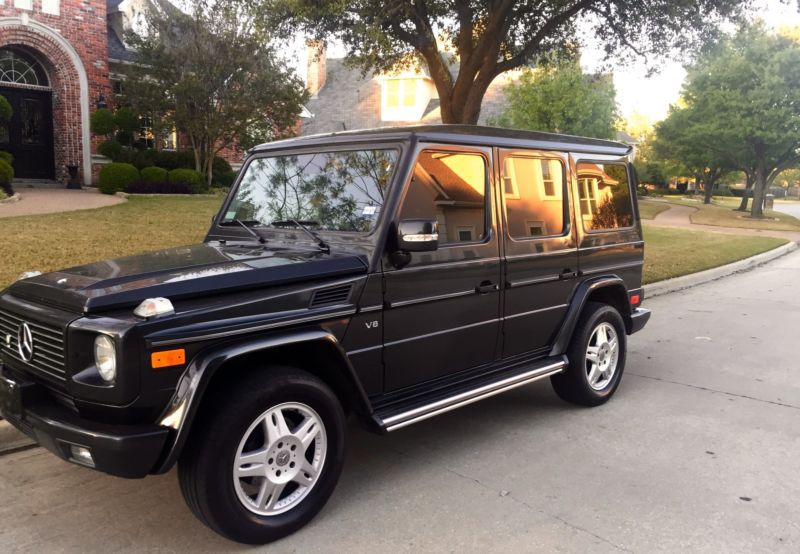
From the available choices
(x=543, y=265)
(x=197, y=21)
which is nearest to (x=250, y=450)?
(x=543, y=265)

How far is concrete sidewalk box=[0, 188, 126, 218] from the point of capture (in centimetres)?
1389

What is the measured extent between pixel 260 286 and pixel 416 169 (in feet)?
3.78

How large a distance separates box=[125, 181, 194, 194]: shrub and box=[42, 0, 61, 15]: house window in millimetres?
6372

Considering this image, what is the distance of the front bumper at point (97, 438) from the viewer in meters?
2.65

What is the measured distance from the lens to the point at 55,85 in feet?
68.7

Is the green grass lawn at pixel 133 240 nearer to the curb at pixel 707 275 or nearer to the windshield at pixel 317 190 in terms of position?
the curb at pixel 707 275

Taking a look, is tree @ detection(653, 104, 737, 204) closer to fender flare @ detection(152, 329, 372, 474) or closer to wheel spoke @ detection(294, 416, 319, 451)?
wheel spoke @ detection(294, 416, 319, 451)

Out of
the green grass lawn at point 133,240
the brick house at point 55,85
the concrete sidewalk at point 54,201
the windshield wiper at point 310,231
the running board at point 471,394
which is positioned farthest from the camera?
the brick house at point 55,85

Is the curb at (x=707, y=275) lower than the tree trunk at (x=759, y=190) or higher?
lower

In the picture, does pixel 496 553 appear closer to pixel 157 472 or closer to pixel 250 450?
pixel 250 450

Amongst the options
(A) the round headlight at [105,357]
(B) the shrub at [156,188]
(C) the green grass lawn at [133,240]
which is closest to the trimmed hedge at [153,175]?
(B) the shrub at [156,188]

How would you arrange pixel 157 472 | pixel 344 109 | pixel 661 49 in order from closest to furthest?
pixel 157 472
pixel 661 49
pixel 344 109

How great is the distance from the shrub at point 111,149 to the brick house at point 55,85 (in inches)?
51.8

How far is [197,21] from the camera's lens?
63.6ft
